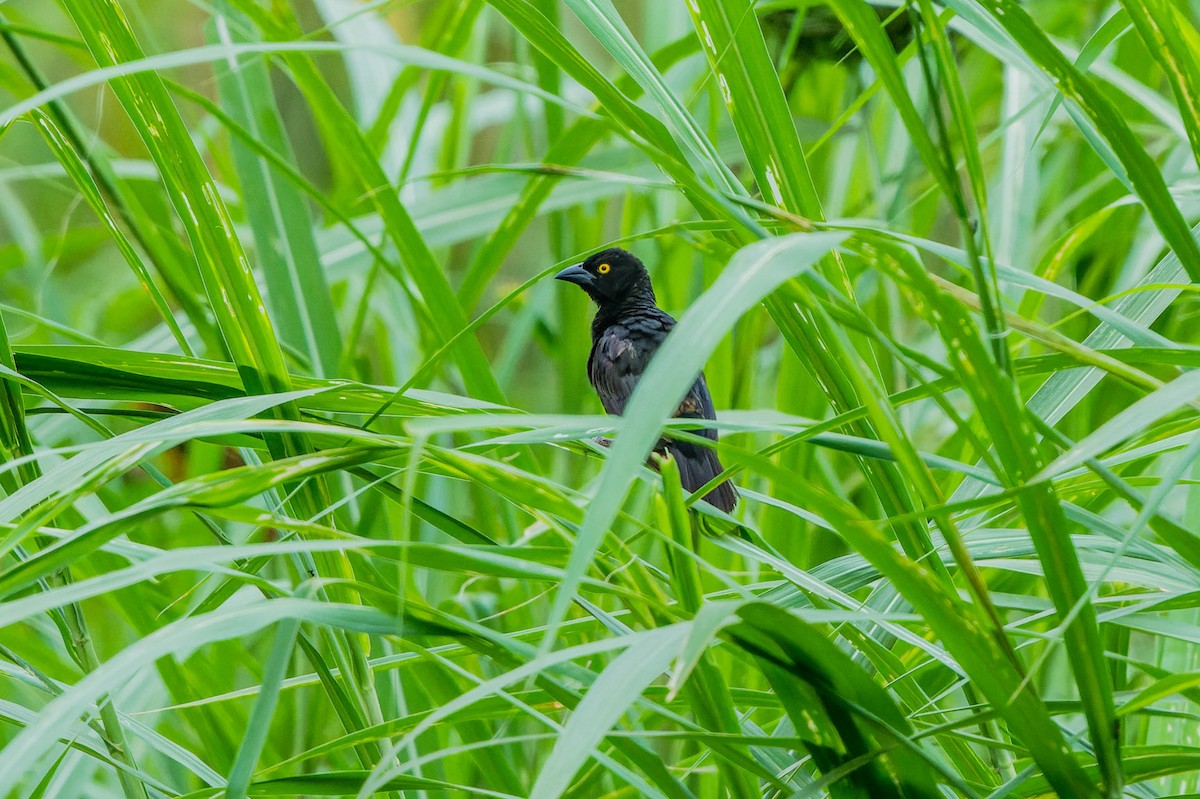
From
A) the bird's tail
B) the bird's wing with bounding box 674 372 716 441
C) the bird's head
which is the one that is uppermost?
the bird's head

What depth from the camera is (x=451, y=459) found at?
1.80 feet

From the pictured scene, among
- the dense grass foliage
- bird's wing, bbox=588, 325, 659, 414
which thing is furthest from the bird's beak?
the dense grass foliage

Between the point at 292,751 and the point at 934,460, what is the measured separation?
3.51 feet

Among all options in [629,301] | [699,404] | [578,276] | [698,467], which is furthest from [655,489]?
[629,301]

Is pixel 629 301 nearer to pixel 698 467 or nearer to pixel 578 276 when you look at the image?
pixel 578 276

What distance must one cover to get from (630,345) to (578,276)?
17 centimetres

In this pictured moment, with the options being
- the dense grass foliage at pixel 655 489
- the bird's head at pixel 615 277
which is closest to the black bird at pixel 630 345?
the bird's head at pixel 615 277

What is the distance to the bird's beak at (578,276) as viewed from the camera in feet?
6.01

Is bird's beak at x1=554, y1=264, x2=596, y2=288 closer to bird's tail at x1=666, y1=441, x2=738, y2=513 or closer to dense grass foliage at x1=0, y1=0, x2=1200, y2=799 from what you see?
bird's tail at x1=666, y1=441, x2=738, y2=513

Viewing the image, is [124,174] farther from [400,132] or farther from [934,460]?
[934,460]

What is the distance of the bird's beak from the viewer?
1833mm

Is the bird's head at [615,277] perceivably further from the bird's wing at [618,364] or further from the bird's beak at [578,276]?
the bird's wing at [618,364]

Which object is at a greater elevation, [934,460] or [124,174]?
[124,174]

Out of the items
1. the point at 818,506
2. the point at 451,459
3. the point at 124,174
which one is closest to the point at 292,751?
the point at 124,174
